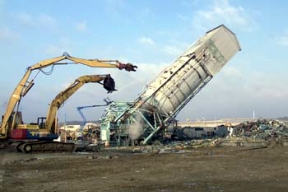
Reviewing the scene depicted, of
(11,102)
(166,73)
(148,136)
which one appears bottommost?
(148,136)

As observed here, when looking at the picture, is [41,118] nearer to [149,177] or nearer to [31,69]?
[31,69]

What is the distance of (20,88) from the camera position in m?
28.0

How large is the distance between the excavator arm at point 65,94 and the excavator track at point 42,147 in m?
1.49

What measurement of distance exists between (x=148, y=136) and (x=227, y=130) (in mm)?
14331

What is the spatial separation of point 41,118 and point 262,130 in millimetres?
20404

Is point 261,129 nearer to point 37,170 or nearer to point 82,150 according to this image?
point 82,150

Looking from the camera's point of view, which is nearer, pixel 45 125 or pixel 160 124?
pixel 45 125

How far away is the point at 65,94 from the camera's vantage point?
28.8 meters

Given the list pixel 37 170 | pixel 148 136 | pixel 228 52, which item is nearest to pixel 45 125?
pixel 148 136

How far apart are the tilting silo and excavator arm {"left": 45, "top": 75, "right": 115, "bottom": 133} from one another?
5349 millimetres

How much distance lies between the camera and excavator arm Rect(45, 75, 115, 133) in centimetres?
2812

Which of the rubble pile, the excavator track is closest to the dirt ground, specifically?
the excavator track

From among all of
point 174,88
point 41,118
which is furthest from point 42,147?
point 174,88

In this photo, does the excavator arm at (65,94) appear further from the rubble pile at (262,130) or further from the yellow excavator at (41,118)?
the rubble pile at (262,130)
